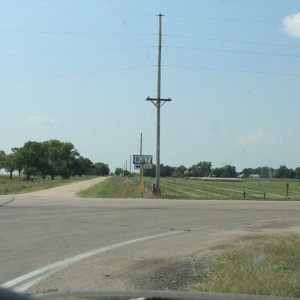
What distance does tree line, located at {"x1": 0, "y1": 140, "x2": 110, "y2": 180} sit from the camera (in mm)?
138375

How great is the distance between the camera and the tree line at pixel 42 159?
5448 inches

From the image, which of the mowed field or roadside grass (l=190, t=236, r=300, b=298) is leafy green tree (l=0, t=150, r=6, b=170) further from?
roadside grass (l=190, t=236, r=300, b=298)

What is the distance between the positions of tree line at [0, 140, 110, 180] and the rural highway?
12059cm

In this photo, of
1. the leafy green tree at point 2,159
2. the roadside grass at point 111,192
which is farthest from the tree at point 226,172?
the roadside grass at point 111,192

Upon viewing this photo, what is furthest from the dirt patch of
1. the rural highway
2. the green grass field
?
the green grass field

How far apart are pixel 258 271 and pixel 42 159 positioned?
5458 inches

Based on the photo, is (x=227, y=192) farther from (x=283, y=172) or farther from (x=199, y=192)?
(x=283, y=172)

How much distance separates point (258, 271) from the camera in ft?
26.0

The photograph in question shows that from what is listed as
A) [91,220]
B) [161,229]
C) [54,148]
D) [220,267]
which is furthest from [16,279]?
[54,148]

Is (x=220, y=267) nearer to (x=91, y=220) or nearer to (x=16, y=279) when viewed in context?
(x=16, y=279)

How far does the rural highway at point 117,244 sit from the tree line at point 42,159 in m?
121

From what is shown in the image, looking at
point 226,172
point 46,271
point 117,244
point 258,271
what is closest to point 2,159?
point 226,172

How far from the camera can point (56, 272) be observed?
8602mm

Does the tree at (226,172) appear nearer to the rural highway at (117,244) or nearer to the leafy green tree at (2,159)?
the leafy green tree at (2,159)
